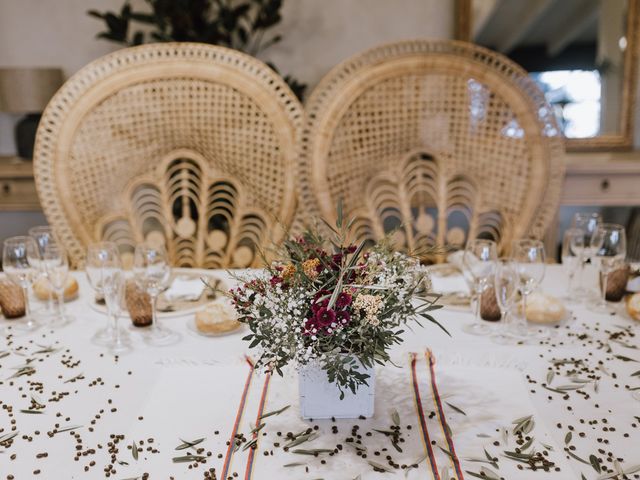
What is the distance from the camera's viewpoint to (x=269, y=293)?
818 millimetres

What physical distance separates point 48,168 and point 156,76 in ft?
1.32

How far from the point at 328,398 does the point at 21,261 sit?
0.75 metres

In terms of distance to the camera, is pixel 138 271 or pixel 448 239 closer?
pixel 138 271

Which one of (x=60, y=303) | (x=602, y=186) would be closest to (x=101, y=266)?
(x=60, y=303)

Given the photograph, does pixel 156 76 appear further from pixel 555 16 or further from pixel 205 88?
pixel 555 16

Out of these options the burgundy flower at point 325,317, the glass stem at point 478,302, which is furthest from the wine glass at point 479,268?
the burgundy flower at point 325,317

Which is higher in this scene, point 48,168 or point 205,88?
point 205,88

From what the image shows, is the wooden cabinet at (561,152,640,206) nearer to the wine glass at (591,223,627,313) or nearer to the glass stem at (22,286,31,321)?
the wine glass at (591,223,627,313)

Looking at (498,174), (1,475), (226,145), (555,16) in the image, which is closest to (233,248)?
(226,145)

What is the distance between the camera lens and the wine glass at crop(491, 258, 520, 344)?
1.10m

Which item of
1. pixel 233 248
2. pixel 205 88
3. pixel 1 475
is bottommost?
pixel 1 475

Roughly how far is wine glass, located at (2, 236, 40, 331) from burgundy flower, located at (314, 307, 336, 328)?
72 centimetres

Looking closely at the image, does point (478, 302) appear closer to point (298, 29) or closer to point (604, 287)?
point (604, 287)

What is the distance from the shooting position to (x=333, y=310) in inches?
31.1
